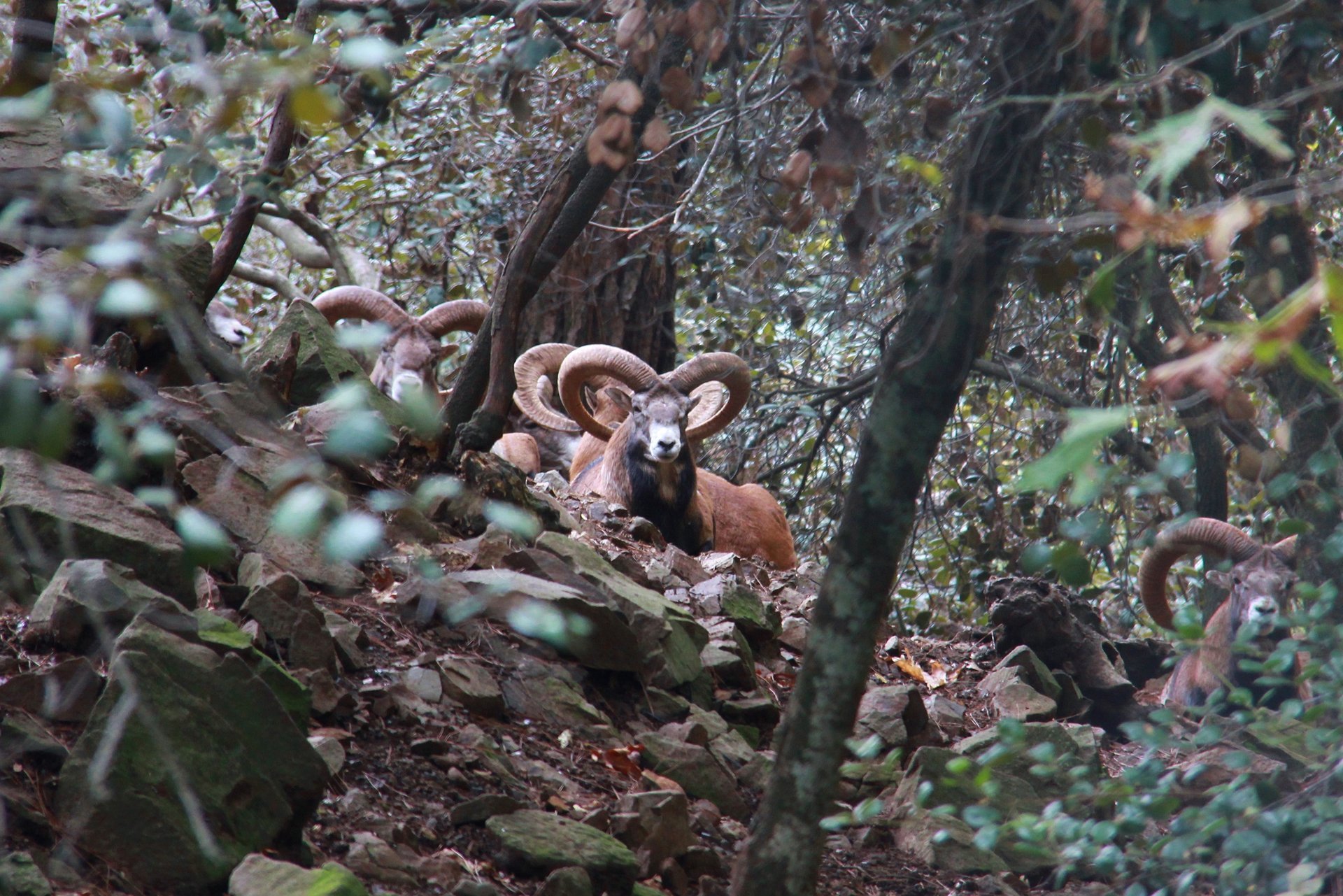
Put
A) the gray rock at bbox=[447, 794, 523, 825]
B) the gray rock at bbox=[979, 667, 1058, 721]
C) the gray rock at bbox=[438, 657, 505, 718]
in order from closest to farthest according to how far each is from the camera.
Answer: the gray rock at bbox=[447, 794, 523, 825] < the gray rock at bbox=[438, 657, 505, 718] < the gray rock at bbox=[979, 667, 1058, 721]

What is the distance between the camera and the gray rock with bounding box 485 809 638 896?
10.9 ft

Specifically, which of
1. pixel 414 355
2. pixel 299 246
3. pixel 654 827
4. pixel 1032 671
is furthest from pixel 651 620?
pixel 299 246

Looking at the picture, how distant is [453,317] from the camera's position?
1008 centimetres

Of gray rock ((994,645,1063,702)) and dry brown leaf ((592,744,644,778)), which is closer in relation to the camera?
dry brown leaf ((592,744,644,778))

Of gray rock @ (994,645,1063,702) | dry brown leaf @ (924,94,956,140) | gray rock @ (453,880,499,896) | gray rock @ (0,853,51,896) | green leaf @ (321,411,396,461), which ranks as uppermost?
dry brown leaf @ (924,94,956,140)

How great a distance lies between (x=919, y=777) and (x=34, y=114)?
3.66 meters

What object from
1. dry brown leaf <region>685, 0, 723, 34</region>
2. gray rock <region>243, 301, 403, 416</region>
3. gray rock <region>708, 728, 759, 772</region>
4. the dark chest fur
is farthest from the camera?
the dark chest fur

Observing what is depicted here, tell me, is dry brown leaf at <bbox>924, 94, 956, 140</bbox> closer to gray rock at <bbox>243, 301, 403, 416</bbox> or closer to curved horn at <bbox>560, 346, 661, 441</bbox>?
gray rock at <bbox>243, 301, 403, 416</bbox>

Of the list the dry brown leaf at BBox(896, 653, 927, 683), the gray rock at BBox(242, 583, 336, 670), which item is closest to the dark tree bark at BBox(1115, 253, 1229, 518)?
the dry brown leaf at BBox(896, 653, 927, 683)

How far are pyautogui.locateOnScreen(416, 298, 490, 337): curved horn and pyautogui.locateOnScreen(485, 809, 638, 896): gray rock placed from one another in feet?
22.9

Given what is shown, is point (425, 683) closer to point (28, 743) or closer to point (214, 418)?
point (214, 418)

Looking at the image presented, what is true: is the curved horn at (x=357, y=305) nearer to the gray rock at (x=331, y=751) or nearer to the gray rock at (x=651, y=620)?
the gray rock at (x=651, y=620)

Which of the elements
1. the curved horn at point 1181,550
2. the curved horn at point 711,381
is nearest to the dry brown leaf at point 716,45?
the curved horn at point 1181,550

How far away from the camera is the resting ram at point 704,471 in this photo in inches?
356
